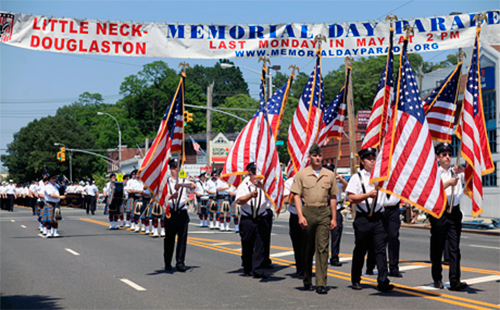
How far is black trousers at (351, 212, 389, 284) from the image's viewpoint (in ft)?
35.6

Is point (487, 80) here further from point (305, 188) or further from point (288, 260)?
point (305, 188)

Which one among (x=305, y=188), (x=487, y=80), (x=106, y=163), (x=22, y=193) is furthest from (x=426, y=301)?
(x=106, y=163)

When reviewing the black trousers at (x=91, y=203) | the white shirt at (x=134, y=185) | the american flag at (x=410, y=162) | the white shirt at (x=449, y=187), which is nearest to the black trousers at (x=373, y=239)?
the american flag at (x=410, y=162)

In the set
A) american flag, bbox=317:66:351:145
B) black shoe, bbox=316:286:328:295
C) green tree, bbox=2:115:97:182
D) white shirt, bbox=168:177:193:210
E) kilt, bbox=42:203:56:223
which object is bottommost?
black shoe, bbox=316:286:328:295

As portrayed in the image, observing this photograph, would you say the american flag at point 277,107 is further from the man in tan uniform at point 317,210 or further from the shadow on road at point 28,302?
the shadow on road at point 28,302

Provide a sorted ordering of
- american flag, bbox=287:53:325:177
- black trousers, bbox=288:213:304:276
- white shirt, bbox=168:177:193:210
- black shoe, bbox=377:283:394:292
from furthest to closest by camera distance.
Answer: american flag, bbox=287:53:325:177 → white shirt, bbox=168:177:193:210 → black trousers, bbox=288:213:304:276 → black shoe, bbox=377:283:394:292

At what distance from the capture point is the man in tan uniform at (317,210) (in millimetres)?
10922

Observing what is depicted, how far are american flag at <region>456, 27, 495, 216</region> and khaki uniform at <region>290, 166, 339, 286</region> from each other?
2446mm

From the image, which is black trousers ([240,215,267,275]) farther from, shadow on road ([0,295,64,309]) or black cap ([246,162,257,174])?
shadow on road ([0,295,64,309])

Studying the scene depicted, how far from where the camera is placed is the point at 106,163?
123 meters

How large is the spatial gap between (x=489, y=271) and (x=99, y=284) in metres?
7.17

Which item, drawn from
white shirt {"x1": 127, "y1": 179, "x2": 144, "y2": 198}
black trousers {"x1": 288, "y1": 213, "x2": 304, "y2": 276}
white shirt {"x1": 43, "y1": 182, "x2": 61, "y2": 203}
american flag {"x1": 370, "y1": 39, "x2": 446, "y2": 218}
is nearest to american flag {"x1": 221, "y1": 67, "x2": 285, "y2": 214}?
black trousers {"x1": 288, "y1": 213, "x2": 304, "y2": 276}

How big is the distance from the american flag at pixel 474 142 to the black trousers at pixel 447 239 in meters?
0.66

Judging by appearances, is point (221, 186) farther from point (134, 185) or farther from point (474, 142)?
point (474, 142)
